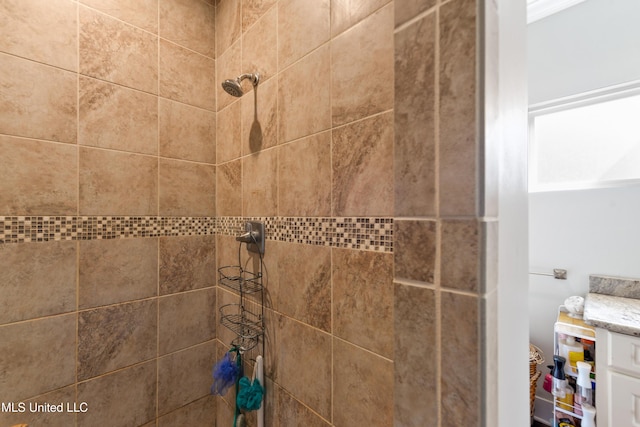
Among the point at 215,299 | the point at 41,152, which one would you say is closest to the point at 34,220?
the point at 41,152

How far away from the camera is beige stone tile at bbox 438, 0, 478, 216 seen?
37 centimetres

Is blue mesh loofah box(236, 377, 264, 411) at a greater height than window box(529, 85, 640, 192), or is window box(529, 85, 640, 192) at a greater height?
window box(529, 85, 640, 192)

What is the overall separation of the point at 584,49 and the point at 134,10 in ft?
8.46

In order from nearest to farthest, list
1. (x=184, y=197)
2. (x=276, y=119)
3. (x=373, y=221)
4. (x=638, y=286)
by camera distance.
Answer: (x=373, y=221) → (x=276, y=119) → (x=184, y=197) → (x=638, y=286)

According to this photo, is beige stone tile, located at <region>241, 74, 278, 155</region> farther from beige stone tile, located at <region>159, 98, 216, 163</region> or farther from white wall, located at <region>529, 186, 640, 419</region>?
white wall, located at <region>529, 186, 640, 419</region>

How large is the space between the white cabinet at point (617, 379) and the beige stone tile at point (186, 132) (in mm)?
2075

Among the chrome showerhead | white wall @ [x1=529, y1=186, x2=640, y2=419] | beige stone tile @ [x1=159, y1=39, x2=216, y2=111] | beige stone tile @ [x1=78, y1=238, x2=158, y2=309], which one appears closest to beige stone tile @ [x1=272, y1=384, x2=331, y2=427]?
beige stone tile @ [x1=78, y1=238, x2=158, y2=309]

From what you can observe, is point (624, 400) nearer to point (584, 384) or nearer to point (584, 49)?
point (584, 384)

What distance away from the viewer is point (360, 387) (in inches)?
24.8

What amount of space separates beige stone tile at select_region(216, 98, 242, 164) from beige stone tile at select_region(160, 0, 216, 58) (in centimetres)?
27

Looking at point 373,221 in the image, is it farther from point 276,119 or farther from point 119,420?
point 119,420

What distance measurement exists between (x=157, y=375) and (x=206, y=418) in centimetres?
34

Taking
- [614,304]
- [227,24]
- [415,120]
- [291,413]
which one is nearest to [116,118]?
[227,24]

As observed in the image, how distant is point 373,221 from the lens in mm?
613
